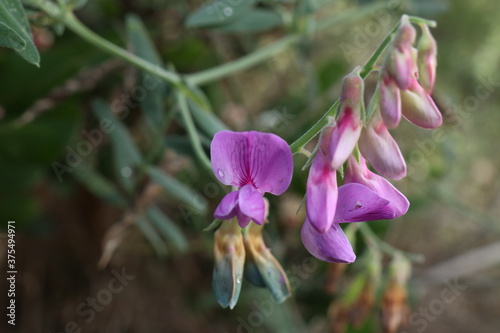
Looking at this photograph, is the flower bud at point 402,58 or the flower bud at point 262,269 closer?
the flower bud at point 402,58

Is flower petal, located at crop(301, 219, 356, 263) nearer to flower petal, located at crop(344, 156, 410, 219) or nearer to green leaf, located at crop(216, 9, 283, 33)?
flower petal, located at crop(344, 156, 410, 219)

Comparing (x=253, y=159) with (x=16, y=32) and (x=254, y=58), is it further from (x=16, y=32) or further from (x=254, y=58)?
(x=254, y=58)

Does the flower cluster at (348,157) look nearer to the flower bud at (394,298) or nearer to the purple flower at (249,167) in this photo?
the purple flower at (249,167)

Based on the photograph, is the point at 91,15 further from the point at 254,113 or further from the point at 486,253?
the point at 486,253

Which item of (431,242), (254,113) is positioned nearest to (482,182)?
(431,242)

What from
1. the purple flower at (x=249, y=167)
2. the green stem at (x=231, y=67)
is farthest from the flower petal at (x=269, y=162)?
the green stem at (x=231, y=67)

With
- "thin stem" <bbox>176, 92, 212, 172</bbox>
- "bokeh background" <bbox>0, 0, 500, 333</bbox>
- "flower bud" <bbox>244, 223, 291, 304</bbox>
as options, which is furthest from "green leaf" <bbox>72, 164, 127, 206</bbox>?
"flower bud" <bbox>244, 223, 291, 304</bbox>
